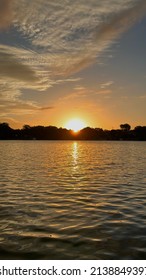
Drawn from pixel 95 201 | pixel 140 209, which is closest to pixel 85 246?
pixel 140 209

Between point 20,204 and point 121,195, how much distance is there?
8411mm

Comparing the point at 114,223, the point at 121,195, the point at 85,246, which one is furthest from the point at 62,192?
the point at 85,246

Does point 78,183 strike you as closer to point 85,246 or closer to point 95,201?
point 95,201

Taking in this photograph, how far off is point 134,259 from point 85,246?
2.26m

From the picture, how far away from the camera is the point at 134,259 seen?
495 inches

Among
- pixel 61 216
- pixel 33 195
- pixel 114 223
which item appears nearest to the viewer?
pixel 114 223

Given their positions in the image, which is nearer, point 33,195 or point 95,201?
point 95,201

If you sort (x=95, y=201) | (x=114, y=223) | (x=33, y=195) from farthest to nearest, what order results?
(x=33, y=195), (x=95, y=201), (x=114, y=223)
